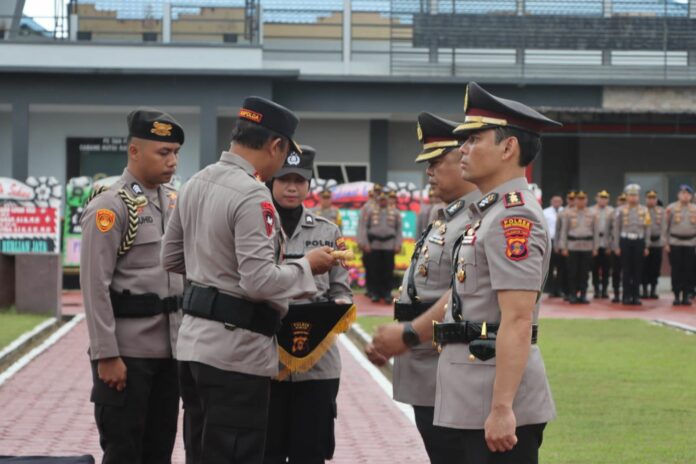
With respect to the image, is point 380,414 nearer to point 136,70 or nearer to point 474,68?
point 136,70

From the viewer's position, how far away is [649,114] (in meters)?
33.3

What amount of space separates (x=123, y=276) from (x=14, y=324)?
1181cm

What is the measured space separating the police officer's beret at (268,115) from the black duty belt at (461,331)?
120 cm

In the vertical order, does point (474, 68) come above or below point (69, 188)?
above

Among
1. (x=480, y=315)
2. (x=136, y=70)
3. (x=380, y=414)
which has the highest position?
(x=136, y=70)

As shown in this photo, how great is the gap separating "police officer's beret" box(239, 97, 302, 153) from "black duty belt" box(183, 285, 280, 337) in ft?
2.50

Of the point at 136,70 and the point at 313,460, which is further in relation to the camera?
the point at 136,70

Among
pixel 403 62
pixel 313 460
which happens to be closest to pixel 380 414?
pixel 313 460

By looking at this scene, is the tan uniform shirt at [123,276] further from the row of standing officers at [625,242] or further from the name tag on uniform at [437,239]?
the row of standing officers at [625,242]

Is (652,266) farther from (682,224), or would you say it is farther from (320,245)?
(320,245)

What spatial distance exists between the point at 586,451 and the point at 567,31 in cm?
2795

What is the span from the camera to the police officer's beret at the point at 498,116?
484cm

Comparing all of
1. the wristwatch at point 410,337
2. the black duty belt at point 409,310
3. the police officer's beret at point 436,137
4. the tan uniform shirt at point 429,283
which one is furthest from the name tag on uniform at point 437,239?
the wristwatch at point 410,337

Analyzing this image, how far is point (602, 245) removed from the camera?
26688mm
